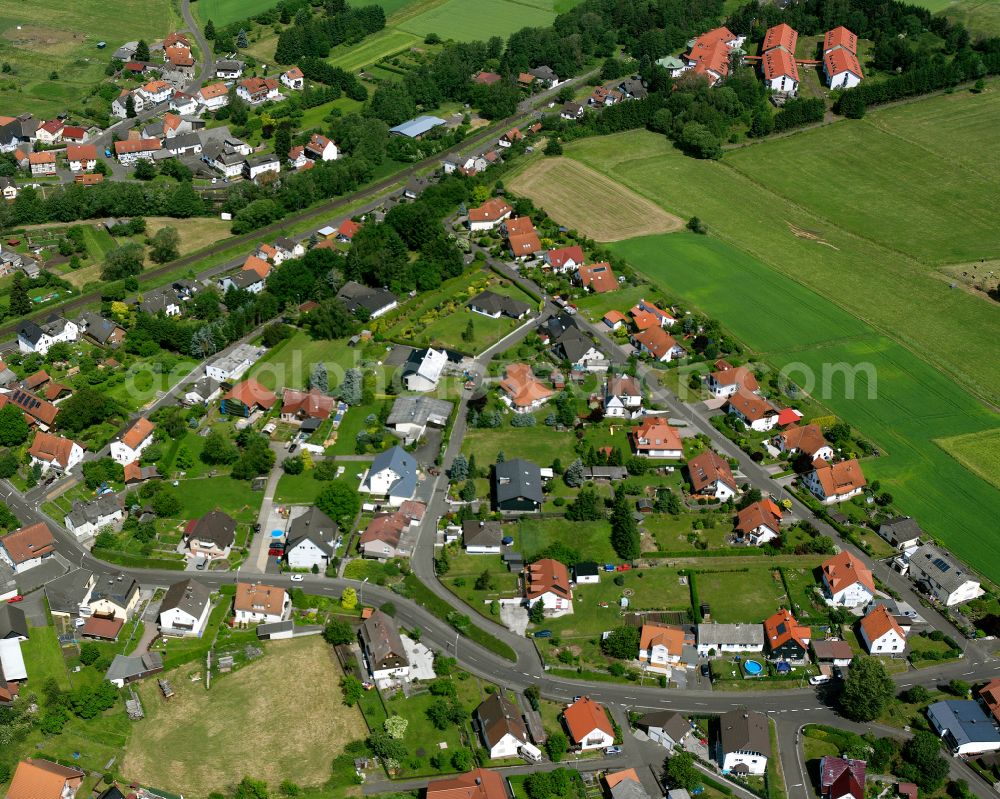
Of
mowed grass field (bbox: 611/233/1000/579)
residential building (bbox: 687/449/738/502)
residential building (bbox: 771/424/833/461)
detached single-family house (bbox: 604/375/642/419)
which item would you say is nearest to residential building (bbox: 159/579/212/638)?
detached single-family house (bbox: 604/375/642/419)

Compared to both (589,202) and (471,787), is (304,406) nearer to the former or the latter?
(471,787)

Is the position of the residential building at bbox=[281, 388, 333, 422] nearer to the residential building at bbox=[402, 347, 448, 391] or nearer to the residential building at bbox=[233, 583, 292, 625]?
the residential building at bbox=[402, 347, 448, 391]

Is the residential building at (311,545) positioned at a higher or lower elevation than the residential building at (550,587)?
higher

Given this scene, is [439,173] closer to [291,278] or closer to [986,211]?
[291,278]

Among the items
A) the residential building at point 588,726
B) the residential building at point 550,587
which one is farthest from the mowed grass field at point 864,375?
the residential building at point 588,726

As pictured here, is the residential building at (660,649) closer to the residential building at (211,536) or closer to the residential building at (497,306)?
the residential building at (211,536)

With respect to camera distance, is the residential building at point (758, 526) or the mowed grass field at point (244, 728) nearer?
the mowed grass field at point (244, 728)

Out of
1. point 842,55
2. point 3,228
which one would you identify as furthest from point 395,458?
point 842,55
